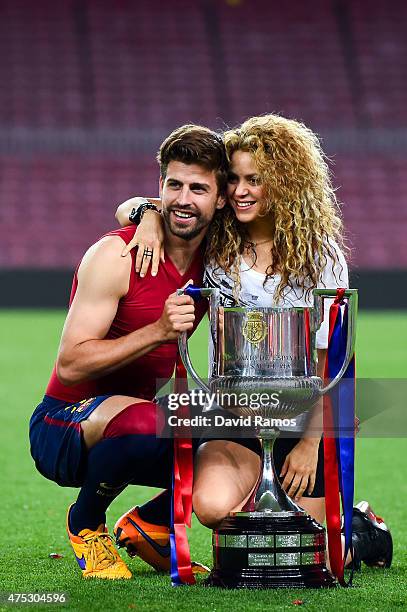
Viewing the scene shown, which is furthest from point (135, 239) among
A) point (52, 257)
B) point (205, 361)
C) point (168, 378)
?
point (52, 257)

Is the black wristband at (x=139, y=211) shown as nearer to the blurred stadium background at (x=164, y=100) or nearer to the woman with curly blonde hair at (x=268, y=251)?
the woman with curly blonde hair at (x=268, y=251)

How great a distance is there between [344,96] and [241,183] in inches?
623

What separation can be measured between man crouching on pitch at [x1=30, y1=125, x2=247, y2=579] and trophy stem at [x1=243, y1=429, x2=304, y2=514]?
0.28 metres

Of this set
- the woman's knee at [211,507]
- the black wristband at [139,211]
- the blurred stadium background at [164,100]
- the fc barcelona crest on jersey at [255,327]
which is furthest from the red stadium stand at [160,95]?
the fc barcelona crest on jersey at [255,327]

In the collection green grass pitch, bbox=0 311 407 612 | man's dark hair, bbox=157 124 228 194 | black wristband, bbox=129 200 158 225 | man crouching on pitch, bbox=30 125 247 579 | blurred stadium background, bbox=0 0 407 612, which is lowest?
green grass pitch, bbox=0 311 407 612

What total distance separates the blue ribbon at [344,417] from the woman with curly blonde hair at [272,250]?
0.09 metres

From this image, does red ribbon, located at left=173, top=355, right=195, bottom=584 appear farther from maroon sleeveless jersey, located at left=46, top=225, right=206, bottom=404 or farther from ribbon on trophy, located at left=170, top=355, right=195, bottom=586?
maroon sleeveless jersey, located at left=46, top=225, right=206, bottom=404

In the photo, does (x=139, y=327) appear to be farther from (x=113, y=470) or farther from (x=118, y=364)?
(x=113, y=470)

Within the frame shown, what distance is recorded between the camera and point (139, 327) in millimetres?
3293

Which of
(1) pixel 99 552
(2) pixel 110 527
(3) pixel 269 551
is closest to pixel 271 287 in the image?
(3) pixel 269 551

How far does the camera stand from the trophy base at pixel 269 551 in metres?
2.96

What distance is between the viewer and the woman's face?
3.25m

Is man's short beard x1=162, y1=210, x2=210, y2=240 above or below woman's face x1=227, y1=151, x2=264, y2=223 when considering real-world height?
below

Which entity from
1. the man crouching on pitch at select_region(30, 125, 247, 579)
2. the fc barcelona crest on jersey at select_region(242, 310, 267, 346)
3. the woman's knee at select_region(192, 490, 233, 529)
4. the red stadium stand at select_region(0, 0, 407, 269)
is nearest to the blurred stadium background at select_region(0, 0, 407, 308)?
the red stadium stand at select_region(0, 0, 407, 269)
